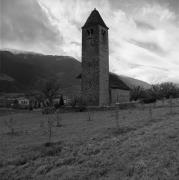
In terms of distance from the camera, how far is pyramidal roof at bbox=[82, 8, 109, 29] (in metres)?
38.4

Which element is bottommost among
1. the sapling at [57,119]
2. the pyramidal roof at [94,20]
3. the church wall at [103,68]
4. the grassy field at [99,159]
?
the grassy field at [99,159]

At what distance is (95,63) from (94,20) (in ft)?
22.6

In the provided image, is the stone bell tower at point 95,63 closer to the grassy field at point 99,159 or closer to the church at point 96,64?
the church at point 96,64

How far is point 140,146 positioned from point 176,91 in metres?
48.1

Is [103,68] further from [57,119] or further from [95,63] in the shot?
[57,119]

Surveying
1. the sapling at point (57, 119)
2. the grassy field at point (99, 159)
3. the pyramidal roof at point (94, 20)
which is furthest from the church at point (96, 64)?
the grassy field at point (99, 159)

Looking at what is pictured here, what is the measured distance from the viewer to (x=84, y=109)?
32719 mm

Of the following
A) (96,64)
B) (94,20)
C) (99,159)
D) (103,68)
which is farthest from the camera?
(103,68)

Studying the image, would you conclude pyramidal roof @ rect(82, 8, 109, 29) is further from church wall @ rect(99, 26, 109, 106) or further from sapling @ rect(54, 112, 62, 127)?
sapling @ rect(54, 112, 62, 127)

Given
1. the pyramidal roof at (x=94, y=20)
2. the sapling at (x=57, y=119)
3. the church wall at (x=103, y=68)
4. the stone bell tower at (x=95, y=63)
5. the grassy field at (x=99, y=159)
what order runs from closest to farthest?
the grassy field at (x=99, y=159)
the sapling at (x=57, y=119)
the stone bell tower at (x=95, y=63)
the church wall at (x=103, y=68)
the pyramidal roof at (x=94, y=20)

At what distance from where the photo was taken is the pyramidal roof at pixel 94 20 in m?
38.4

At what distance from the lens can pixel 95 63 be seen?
3800 centimetres

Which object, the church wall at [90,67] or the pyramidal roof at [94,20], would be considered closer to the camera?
the church wall at [90,67]

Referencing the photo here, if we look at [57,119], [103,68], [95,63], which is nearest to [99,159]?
[57,119]
